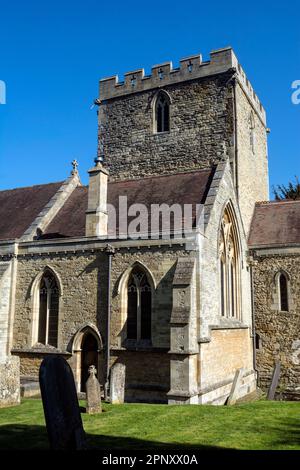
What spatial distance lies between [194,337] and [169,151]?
11.4m

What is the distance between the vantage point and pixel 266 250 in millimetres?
20906

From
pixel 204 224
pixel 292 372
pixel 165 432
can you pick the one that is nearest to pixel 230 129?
pixel 204 224

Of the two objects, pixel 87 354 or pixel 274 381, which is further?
pixel 274 381

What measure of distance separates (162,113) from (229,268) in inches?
369

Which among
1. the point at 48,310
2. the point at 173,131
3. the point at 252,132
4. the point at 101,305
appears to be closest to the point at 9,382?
the point at 101,305

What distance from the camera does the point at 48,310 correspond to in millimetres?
17797

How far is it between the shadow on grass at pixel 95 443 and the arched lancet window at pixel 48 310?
7.35 m

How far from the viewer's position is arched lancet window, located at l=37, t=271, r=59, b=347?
1761 cm

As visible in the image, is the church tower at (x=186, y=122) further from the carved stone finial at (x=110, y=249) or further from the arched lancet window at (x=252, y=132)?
the carved stone finial at (x=110, y=249)

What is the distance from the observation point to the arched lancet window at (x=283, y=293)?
20.2 m

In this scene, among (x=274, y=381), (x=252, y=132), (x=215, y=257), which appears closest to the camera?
(x=215, y=257)

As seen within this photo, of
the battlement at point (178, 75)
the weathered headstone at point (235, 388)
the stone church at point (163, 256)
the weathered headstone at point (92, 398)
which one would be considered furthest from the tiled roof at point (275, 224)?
the weathered headstone at point (92, 398)

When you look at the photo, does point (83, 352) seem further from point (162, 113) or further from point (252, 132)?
point (252, 132)

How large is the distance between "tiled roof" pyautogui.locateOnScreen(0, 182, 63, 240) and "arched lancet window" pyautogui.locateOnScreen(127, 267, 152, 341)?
6.29 meters
